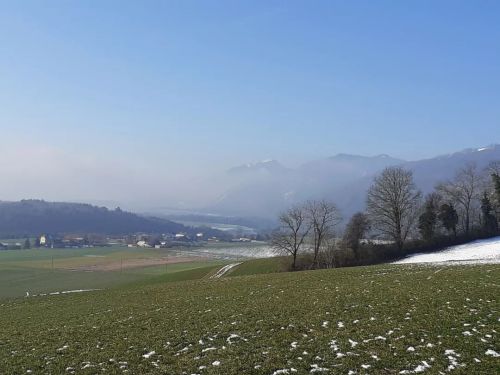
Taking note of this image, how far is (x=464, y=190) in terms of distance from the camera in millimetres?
83125

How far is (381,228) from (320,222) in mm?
10676

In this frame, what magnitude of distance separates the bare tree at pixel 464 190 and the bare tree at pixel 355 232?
22.8 metres

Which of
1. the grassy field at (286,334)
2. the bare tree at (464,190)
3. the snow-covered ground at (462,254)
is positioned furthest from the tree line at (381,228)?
the grassy field at (286,334)

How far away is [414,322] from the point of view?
53.7ft

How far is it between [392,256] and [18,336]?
59.1 meters

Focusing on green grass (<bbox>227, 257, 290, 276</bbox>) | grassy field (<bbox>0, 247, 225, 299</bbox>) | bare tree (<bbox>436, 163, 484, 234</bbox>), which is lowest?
grassy field (<bbox>0, 247, 225, 299</bbox>)

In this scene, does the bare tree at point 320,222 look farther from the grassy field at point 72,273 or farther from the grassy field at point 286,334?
the grassy field at point 286,334

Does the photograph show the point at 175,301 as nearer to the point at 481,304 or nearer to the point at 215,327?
the point at 215,327

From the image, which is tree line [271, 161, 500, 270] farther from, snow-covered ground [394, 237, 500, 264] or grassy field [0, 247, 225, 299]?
grassy field [0, 247, 225, 299]

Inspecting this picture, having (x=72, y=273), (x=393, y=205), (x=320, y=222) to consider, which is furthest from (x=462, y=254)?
(x=72, y=273)

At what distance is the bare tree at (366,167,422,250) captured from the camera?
70.9 meters

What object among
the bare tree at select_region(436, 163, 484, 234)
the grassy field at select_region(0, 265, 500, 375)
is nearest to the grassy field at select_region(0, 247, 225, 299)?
the bare tree at select_region(436, 163, 484, 234)

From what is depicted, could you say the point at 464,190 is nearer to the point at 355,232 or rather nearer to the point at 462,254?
the point at 355,232

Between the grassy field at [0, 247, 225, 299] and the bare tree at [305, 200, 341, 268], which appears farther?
the bare tree at [305, 200, 341, 268]
